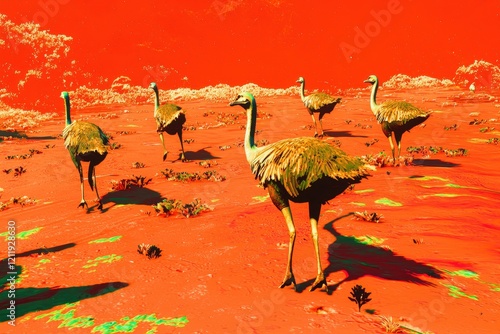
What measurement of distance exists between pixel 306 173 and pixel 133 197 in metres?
7.48

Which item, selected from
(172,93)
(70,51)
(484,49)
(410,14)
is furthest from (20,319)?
(410,14)

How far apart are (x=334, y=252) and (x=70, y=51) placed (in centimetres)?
5880

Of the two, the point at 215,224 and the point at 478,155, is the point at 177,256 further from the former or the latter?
the point at 478,155

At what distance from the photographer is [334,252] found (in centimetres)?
591

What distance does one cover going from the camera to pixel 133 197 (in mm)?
10516

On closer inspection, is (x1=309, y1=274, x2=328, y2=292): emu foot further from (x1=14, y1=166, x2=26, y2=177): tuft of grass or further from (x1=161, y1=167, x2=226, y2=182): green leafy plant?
(x1=14, y1=166, x2=26, y2=177): tuft of grass

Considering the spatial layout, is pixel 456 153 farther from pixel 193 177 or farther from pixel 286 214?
pixel 286 214

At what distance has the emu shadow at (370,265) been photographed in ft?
16.2

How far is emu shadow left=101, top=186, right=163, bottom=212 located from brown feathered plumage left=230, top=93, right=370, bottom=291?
603cm

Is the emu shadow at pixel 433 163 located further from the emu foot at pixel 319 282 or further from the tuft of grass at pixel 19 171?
the tuft of grass at pixel 19 171

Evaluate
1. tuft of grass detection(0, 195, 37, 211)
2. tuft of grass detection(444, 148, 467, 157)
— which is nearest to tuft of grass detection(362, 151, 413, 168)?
tuft of grass detection(444, 148, 467, 157)

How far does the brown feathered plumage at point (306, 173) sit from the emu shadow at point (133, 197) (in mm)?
6031

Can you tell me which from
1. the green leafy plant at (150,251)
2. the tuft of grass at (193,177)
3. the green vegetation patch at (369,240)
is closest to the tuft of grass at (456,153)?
the tuft of grass at (193,177)

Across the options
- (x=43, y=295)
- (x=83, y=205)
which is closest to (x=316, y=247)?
(x=43, y=295)
